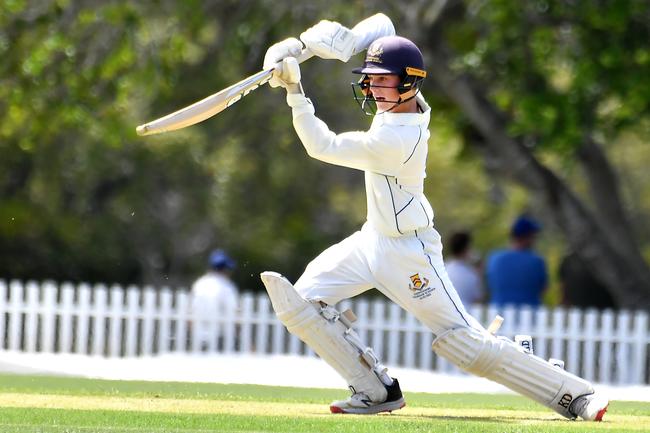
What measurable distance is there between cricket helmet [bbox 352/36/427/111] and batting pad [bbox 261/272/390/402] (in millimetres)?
1065

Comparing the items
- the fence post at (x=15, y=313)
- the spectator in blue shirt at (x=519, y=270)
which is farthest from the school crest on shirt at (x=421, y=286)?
the fence post at (x=15, y=313)

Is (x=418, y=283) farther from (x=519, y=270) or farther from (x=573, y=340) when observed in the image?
(x=573, y=340)

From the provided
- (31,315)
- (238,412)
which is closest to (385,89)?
(238,412)

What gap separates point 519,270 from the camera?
45.8 ft

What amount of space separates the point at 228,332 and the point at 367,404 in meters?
7.44

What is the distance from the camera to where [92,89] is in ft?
59.8

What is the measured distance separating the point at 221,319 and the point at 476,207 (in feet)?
55.2

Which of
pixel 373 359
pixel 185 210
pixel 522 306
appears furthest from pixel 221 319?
pixel 185 210

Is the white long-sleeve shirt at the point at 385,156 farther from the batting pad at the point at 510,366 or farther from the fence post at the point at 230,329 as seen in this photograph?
the fence post at the point at 230,329

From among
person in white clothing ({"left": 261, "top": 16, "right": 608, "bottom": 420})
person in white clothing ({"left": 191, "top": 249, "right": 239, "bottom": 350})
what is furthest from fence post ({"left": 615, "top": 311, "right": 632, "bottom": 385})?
person in white clothing ({"left": 261, "top": 16, "right": 608, "bottom": 420})

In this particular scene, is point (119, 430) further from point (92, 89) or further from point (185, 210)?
point (185, 210)

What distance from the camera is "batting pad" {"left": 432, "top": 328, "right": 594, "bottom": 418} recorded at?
24.2 ft

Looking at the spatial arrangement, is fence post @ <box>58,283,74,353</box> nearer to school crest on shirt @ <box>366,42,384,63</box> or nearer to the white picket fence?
the white picket fence

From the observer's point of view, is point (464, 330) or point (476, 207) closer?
point (464, 330)
